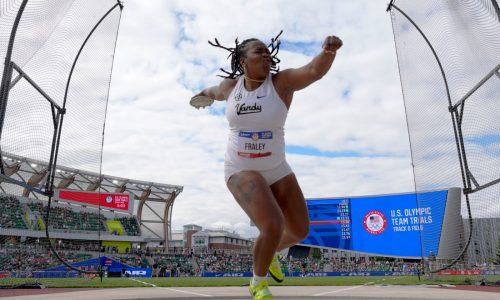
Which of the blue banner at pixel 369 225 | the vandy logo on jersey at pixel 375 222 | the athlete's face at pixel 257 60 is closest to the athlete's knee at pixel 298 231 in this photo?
the athlete's face at pixel 257 60

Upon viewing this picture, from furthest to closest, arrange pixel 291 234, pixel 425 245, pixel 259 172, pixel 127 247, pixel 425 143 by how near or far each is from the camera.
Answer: pixel 127 247 → pixel 425 245 → pixel 425 143 → pixel 291 234 → pixel 259 172

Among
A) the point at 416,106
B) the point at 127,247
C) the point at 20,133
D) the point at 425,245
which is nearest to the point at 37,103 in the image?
the point at 20,133

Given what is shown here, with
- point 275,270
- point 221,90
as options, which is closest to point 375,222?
point 275,270

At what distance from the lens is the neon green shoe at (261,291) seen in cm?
368

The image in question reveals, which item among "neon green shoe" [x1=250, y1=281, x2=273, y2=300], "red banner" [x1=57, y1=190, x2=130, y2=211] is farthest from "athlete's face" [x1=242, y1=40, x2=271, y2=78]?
"red banner" [x1=57, y1=190, x2=130, y2=211]

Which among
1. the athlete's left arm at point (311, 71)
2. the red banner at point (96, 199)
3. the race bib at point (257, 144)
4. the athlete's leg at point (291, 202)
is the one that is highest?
the red banner at point (96, 199)

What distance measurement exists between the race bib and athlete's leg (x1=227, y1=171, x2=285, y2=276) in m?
0.21

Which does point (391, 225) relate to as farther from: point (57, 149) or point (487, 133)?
point (57, 149)

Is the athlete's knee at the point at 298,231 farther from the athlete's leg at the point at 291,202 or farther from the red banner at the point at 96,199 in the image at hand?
the red banner at the point at 96,199

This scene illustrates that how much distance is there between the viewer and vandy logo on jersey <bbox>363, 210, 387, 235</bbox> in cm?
3994

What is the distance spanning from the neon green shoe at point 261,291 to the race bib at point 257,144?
1153 mm

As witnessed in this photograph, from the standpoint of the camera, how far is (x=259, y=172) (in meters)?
4.12

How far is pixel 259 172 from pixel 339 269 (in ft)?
130

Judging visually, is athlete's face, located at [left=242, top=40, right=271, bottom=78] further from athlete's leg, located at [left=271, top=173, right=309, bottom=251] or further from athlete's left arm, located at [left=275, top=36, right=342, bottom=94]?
athlete's leg, located at [left=271, top=173, right=309, bottom=251]
